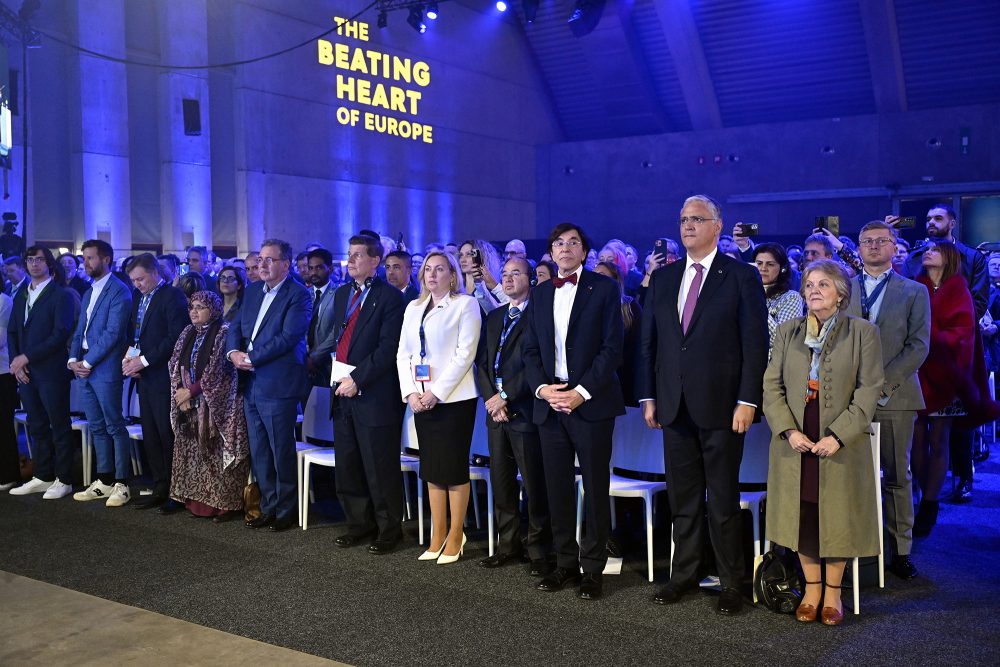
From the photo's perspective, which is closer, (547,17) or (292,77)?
(292,77)

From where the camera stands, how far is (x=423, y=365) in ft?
14.3

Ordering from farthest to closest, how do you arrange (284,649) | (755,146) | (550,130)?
(550,130), (755,146), (284,649)

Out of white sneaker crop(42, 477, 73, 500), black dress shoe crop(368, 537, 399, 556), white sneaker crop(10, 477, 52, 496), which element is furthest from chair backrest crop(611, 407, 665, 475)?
white sneaker crop(10, 477, 52, 496)

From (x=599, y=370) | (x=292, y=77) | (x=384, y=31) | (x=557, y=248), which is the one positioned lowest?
(x=599, y=370)

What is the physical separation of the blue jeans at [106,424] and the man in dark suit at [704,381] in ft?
11.2

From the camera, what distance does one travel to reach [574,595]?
386cm

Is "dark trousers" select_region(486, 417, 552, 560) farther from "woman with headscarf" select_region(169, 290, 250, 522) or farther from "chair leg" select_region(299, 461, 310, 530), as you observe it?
"woman with headscarf" select_region(169, 290, 250, 522)

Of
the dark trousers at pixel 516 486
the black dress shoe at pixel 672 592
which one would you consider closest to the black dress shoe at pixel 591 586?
the black dress shoe at pixel 672 592

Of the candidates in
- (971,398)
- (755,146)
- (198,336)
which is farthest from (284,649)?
(755,146)

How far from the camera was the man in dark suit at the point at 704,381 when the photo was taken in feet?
11.7

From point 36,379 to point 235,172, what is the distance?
8.20 m

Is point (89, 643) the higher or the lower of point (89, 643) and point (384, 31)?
the lower

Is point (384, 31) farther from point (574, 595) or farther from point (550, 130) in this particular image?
point (574, 595)

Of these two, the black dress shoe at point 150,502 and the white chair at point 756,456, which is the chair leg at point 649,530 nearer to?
the white chair at point 756,456
